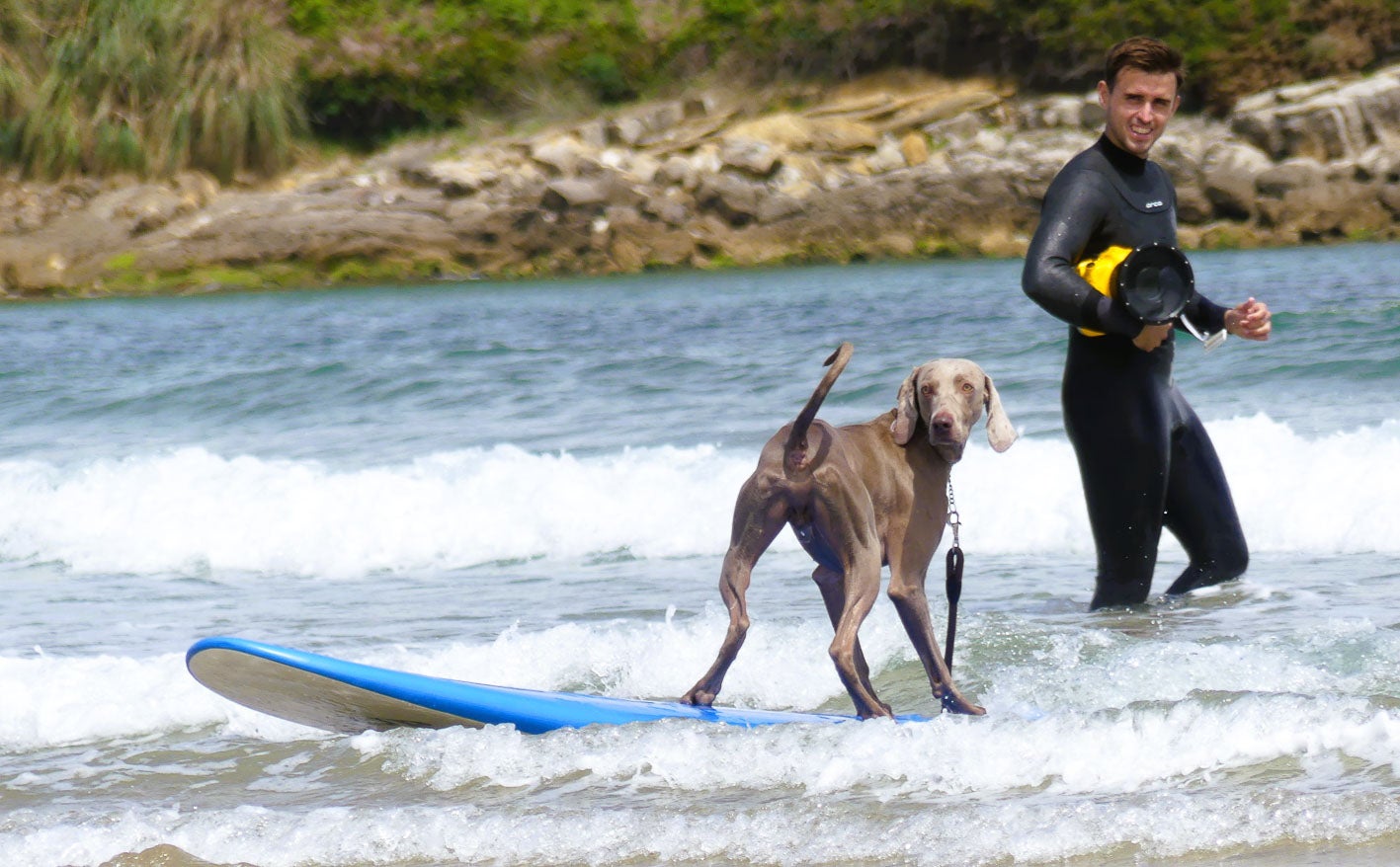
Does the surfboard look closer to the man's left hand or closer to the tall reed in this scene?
the man's left hand

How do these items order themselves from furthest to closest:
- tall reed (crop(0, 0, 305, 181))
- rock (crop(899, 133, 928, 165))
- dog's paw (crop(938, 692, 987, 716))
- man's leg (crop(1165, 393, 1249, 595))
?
tall reed (crop(0, 0, 305, 181)) → rock (crop(899, 133, 928, 165)) → man's leg (crop(1165, 393, 1249, 595)) → dog's paw (crop(938, 692, 987, 716))

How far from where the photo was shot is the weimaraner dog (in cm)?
448

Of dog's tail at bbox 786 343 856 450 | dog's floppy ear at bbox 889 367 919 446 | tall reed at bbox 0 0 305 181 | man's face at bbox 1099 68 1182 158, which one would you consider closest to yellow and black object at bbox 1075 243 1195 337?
man's face at bbox 1099 68 1182 158

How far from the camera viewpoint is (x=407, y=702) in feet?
15.8

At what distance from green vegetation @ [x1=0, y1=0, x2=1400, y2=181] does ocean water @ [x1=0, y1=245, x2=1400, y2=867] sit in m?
21.1

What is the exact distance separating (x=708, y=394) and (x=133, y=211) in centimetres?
2369

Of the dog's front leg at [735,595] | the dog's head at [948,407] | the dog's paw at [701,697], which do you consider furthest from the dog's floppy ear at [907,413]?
the dog's paw at [701,697]

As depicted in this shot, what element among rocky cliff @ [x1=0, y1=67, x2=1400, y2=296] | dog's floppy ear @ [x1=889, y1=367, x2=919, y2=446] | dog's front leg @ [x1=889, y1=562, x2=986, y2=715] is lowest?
rocky cliff @ [x1=0, y1=67, x2=1400, y2=296]

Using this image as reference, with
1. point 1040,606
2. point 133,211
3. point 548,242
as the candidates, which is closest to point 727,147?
point 548,242

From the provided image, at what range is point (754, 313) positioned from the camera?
20.7 m

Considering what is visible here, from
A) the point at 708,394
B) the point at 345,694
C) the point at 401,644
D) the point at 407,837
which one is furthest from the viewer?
the point at 708,394

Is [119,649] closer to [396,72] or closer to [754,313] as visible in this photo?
[754,313]

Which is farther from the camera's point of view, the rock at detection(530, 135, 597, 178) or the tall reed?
the tall reed

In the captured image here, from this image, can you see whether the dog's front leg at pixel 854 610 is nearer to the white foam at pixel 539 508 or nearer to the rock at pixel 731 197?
the white foam at pixel 539 508
